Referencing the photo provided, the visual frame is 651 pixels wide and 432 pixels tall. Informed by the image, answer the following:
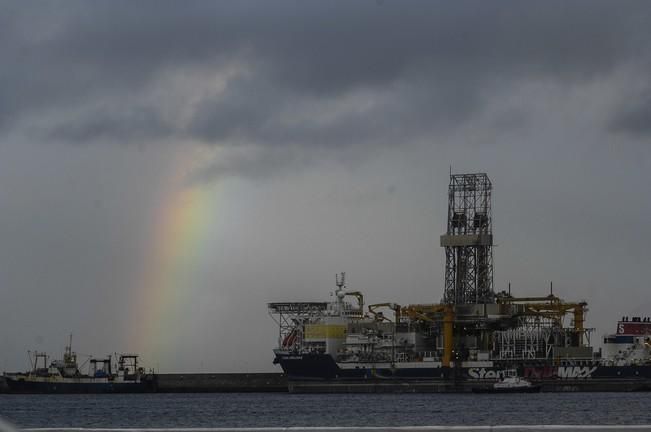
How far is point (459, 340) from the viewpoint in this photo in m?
118

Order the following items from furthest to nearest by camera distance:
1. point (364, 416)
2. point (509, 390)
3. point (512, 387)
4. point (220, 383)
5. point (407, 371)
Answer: point (220, 383) → point (407, 371) → point (512, 387) → point (509, 390) → point (364, 416)

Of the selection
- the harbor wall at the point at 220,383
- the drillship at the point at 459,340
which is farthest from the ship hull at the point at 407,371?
the harbor wall at the point at 220,383

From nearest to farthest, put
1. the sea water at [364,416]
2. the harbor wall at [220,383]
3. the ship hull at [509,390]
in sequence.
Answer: the sea water at [364,416] < the ship hull at [509,390] < the harbor wall at [220,383]

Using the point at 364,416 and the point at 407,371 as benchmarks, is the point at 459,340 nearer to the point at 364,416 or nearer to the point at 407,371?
the point at 407,371

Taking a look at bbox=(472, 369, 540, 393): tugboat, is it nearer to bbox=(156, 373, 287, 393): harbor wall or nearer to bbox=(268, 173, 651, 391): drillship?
bbox=(268, 173, 651, 391): drillship

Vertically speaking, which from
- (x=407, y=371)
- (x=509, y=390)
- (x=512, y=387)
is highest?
(x=407, y=371)

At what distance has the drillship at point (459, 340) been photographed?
110875mm

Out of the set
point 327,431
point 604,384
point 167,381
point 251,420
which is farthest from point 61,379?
point 327,431

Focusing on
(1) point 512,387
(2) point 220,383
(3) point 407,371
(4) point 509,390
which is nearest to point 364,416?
(4) point 509,390

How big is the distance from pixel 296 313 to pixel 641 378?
37.8 meters

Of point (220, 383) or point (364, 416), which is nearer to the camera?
point (364, 416)

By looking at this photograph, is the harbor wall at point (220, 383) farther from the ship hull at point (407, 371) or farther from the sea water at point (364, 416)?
the sea water at point (364, 416)

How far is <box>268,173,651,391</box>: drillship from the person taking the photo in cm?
11088

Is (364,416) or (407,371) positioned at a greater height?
(407,371)
